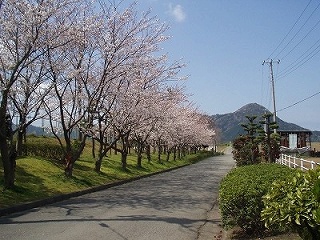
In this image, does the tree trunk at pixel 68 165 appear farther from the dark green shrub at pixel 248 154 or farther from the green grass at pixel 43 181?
the dark green shrub at pixel 248 154

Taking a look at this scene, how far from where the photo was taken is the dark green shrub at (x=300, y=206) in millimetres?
4743

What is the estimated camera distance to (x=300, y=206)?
4855 mm

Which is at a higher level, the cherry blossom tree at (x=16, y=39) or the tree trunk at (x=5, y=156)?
the cherry blossom tree at (x=16, y=39)

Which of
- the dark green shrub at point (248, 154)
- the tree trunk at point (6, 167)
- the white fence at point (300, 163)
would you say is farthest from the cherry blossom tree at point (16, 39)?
the dark green shrub at point (248, 154)

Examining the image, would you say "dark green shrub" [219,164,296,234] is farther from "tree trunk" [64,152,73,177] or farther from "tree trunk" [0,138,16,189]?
"tree trunk" [64,152,73,177]

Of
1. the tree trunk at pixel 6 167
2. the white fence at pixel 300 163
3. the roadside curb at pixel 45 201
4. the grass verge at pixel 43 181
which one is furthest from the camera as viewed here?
the white fence at pixel 300 163

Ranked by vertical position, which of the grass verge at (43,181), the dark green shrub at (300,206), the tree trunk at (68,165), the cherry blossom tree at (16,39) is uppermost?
the cherry blossom tree at (16,39)

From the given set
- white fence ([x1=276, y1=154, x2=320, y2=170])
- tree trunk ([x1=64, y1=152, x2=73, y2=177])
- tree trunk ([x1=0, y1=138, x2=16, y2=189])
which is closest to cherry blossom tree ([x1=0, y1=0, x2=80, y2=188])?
tree trunk ([x1=0, y1=138, x2=16, y2=189])

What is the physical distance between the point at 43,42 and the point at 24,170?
22.7ft

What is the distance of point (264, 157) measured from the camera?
3008 cm

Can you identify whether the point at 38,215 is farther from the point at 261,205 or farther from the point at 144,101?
the point at 144,101

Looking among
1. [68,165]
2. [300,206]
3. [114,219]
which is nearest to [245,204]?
[300,206]

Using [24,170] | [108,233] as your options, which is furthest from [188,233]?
[24,170]

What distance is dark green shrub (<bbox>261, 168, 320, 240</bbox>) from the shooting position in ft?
15.6
